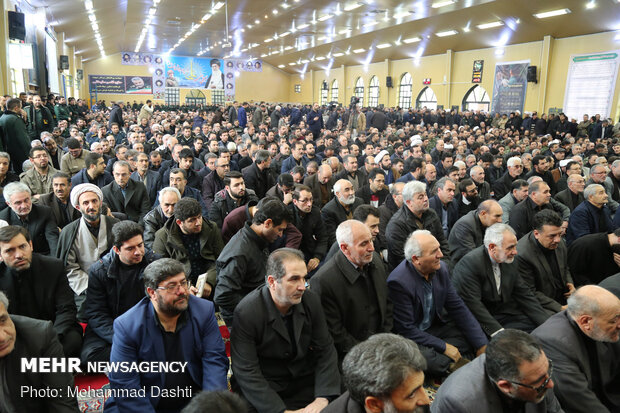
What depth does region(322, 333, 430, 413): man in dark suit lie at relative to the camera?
1638mm

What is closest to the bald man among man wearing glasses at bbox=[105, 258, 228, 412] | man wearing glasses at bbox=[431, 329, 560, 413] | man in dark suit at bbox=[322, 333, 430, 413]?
man wearing glasses at bbox=[431, 329, 560, 413]

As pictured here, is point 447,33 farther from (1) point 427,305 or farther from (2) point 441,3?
(1) point 427,305

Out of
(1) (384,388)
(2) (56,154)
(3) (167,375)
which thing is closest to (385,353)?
(1) (384,388)

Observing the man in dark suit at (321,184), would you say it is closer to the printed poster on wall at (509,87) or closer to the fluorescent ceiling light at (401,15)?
the fluorescent ceiling light at (401,15)

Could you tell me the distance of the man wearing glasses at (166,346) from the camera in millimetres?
2291

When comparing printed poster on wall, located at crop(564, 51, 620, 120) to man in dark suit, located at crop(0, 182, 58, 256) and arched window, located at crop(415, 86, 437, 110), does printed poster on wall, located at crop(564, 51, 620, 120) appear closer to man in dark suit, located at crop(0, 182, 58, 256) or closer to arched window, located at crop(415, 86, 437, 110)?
arched window, located at crop(415, 86, 437, 110)

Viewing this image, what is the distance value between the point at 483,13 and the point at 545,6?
2159 millimetres

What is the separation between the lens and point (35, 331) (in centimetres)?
215

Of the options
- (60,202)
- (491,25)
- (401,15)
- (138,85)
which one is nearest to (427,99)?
(491,25)

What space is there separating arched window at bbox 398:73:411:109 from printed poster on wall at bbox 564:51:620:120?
10066 millimetres

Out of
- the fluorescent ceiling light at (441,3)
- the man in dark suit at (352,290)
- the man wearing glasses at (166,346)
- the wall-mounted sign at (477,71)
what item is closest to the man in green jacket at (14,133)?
the man wearing glasses at (166,346)

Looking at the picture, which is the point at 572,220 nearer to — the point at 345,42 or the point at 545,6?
the point at 545,6

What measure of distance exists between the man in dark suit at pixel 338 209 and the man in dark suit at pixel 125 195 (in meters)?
2.23

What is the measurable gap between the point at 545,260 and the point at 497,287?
620 millimetres
